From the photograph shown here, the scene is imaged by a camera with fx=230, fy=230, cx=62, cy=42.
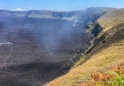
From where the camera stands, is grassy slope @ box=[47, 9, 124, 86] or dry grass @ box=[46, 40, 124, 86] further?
grassy slope @ box=[47, 9, 124, 86]

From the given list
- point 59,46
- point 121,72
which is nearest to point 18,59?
point 59,46

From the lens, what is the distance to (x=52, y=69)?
8012cm

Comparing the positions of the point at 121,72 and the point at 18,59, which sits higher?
the point at 121,72

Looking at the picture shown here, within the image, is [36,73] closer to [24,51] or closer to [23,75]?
[23,75]

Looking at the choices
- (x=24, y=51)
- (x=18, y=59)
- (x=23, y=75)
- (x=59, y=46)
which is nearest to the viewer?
(x=23, y=75)

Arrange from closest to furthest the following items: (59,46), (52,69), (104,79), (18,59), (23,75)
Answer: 1. (104,79)
2. (23,75)
3. (52,69)
4. (18,59)
5. (59,46)

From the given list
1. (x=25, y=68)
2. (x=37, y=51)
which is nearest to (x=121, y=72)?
(x=25, y=68)

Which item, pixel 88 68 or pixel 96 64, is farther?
pixel 96 64

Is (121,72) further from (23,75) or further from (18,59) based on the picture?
(18,59)

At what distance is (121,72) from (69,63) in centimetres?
6121

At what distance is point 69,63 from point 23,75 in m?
20.5

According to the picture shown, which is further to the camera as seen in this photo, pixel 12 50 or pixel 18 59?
pixel 12 50

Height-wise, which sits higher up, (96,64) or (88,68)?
(88,68)

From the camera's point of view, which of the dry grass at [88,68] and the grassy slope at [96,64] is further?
the grassy slope at [96,64]
